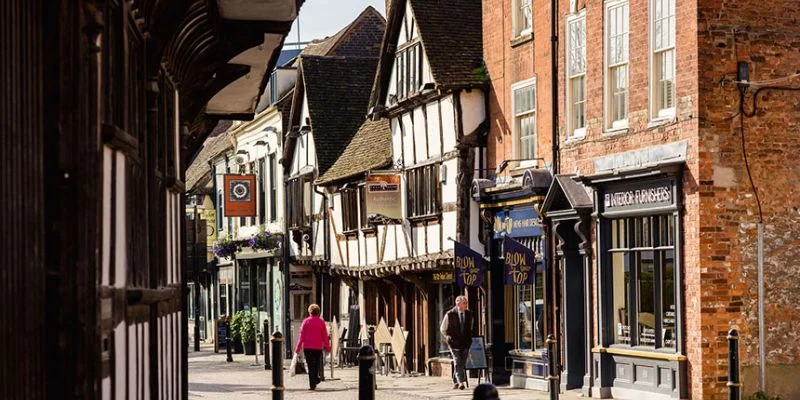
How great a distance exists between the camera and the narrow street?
91.7 ft

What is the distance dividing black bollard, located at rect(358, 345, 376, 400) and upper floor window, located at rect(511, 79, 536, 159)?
15.8m

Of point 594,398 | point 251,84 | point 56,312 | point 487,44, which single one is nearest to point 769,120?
point 594,398

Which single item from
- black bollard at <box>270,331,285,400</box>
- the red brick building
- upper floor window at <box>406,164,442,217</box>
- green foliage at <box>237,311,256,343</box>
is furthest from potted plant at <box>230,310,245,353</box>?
black bollard at <box>270,331,285,400</box>

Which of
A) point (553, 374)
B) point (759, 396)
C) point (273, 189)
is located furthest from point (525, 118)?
point (273, 189)

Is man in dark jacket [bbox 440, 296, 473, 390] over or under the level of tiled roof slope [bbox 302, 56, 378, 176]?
under

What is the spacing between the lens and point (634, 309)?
83.3 ft

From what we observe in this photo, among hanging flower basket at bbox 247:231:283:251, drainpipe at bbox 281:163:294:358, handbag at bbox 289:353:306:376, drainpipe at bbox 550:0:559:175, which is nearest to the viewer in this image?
drainpipe at bbox 550:0:559:175

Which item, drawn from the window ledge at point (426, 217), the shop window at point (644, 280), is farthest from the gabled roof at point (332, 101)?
the shop window at point (644, 280)

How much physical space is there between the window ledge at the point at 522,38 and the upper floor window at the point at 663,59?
572 cm

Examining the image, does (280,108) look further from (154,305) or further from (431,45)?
(154,305)

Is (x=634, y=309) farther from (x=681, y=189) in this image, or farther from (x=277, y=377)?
(x=277, y=377)

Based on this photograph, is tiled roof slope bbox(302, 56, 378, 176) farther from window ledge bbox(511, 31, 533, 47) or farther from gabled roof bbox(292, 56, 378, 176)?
window ledge bbox(511, 31, 533, 47)

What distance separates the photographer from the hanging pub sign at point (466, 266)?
30.9m

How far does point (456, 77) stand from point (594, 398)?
8.87 meters
